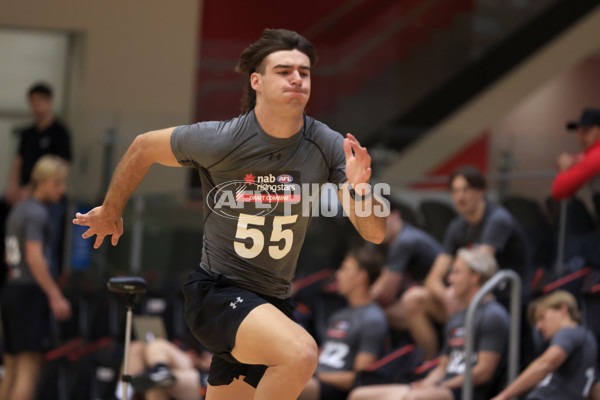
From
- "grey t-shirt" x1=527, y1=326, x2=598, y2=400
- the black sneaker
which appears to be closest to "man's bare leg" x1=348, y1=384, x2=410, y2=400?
"grey t-shirt" x1=527, y1=326, x2=598, y2=400

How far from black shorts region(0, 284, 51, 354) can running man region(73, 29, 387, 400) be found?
3.59 metres

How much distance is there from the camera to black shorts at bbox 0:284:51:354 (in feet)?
22.9

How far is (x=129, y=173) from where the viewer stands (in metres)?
3.67

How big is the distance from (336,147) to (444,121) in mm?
7671

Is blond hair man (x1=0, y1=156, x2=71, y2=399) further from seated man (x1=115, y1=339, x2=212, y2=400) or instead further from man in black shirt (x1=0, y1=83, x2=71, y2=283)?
man in black shirt (x1=0, y1=83, x2=71, y2=283)

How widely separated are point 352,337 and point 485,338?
1.09 metres

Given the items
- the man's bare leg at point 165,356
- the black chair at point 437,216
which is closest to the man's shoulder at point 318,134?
the man's bare leg at point 165,356

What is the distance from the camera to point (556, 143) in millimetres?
6637

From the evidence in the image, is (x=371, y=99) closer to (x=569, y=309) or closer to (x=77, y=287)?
(x=77, y=287)

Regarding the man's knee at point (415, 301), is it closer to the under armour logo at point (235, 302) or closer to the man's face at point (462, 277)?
the man's face at point (462, 277)

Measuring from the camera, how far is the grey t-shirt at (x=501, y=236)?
6012 millimetres

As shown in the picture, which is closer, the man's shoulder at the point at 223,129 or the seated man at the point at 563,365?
the man's shoulder at the point at 223,129

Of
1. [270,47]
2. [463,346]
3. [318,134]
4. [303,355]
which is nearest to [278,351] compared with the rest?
[303,355]

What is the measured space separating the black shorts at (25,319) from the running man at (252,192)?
3.59 metres
